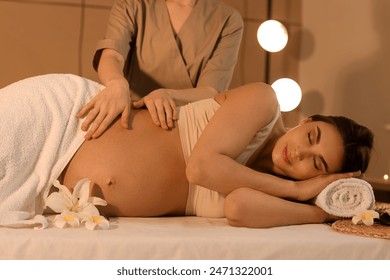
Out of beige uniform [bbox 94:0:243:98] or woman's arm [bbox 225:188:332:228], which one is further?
beige uniform [bbox 94:0:243:98]

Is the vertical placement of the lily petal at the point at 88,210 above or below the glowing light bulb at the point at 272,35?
below

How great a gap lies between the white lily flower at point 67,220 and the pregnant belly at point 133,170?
16 cm

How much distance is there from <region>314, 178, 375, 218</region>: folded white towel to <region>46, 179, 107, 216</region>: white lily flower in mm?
644

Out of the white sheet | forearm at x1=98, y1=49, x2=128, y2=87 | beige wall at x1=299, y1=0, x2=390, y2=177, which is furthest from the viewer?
beige wall at x1=299, y1=0, x2=390, y2=177

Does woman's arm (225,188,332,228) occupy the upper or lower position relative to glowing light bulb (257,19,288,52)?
lower

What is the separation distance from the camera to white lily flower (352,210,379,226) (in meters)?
1.64

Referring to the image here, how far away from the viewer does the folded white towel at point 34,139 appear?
5.23 feet

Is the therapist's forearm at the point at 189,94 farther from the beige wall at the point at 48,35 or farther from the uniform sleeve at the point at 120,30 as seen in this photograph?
the beige wall at the point at 48,35

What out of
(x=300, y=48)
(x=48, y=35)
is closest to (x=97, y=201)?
(x=48, y=35)

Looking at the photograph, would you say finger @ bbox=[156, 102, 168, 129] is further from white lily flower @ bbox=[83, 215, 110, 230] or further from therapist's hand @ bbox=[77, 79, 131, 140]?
white lily flower @ bbox=[83, 215, 110, 230]

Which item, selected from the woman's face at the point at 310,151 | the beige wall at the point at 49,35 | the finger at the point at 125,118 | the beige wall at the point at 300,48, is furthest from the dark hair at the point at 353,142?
the beige wall at the point at 49,35

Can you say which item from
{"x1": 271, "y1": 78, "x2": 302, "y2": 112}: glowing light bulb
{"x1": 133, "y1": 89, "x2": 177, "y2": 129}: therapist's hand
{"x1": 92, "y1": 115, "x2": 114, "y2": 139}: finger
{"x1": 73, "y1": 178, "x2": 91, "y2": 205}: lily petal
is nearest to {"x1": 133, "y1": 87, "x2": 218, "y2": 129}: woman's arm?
{"x1": 133, "y1": 89, "x2": 177, "y2": 129}: therapist's hand

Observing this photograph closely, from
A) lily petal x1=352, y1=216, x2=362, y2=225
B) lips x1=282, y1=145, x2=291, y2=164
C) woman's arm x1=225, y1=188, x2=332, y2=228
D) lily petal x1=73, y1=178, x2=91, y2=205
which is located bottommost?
lily petal x1=352, y1=216, x2=362, y2=225
